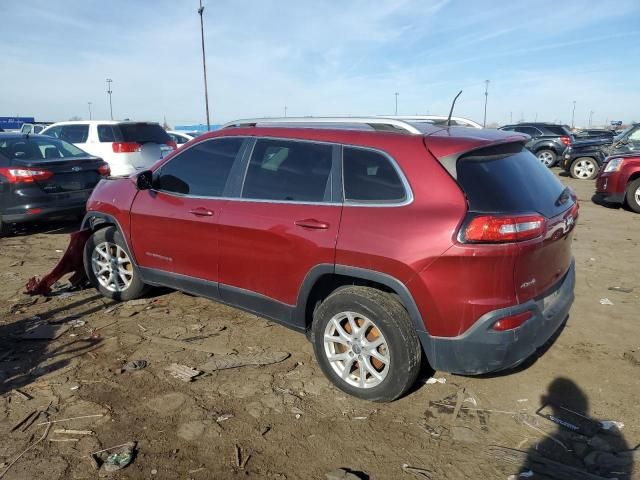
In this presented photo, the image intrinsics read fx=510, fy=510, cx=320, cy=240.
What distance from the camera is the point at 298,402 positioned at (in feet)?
10.9

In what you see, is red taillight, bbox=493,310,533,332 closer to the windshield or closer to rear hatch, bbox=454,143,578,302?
rear hatch, bbox=454,143,578,302

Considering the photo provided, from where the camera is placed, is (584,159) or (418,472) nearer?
(418,472)

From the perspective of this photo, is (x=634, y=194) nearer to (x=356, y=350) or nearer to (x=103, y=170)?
(x=356, y=350)

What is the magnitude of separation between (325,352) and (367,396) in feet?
1.30

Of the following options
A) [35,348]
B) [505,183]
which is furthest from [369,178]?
[35,348]

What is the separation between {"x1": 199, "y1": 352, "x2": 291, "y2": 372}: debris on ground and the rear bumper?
4.37ft

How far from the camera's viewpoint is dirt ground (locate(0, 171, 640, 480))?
9.01 ft

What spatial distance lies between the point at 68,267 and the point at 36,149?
377cm

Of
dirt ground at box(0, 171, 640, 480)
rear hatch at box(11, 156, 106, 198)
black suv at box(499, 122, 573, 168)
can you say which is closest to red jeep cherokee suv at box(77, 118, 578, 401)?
dirt ground at box(0, 171, 640, 480)

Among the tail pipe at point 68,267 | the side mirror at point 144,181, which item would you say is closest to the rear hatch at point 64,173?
the tail pipe at point 68,267

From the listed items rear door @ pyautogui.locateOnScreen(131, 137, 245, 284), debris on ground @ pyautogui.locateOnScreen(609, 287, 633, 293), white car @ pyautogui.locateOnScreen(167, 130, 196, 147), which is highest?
white car @ pyautogui.locateOnScreen(167, 130, 196, 147)

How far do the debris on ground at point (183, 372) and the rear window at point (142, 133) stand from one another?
824cm

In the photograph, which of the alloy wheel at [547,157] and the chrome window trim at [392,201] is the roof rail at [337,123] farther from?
the alloy wheel at [547,157]

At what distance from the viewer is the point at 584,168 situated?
15.8 meters
